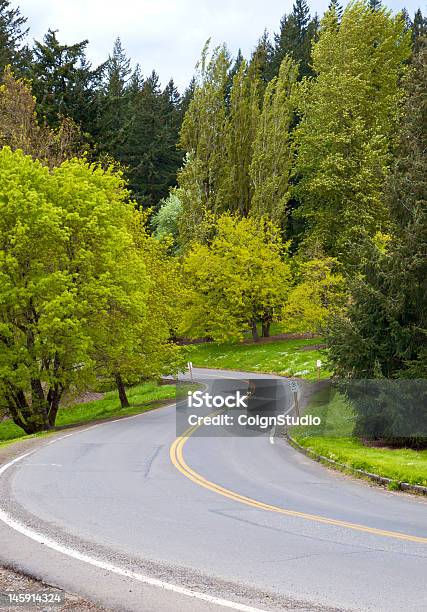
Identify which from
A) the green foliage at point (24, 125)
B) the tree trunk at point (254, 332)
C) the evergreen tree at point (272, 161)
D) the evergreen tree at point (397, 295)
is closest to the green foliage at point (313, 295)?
the tree trunk at point (254, 332)

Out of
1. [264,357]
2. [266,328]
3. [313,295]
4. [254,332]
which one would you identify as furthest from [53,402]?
[266,328]

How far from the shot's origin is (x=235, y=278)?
61.2m

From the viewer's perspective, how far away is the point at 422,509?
13008 millimetres

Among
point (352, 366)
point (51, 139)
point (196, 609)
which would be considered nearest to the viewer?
point (196, 609)

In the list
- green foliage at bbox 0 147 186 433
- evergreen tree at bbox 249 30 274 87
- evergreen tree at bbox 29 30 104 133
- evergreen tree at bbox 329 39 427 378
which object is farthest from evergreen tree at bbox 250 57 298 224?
evergreen tree at bbox 329 39 427 378

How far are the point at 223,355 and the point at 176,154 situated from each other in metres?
36.9

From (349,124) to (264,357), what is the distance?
21763 millimetres

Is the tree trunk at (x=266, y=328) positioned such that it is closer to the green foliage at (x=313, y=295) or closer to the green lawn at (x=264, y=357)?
the green lawn at (x=264, y=357)

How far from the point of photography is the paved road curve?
750 cm

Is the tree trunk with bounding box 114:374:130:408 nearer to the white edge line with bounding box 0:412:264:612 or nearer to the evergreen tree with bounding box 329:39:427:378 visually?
the evergreen tree with bounding box 329:39:427:378

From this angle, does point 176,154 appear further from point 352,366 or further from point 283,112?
point 352,366

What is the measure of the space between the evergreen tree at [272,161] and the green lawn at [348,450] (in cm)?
3506

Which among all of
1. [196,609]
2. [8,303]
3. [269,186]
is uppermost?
[269,186]

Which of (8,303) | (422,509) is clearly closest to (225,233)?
(8,303)
